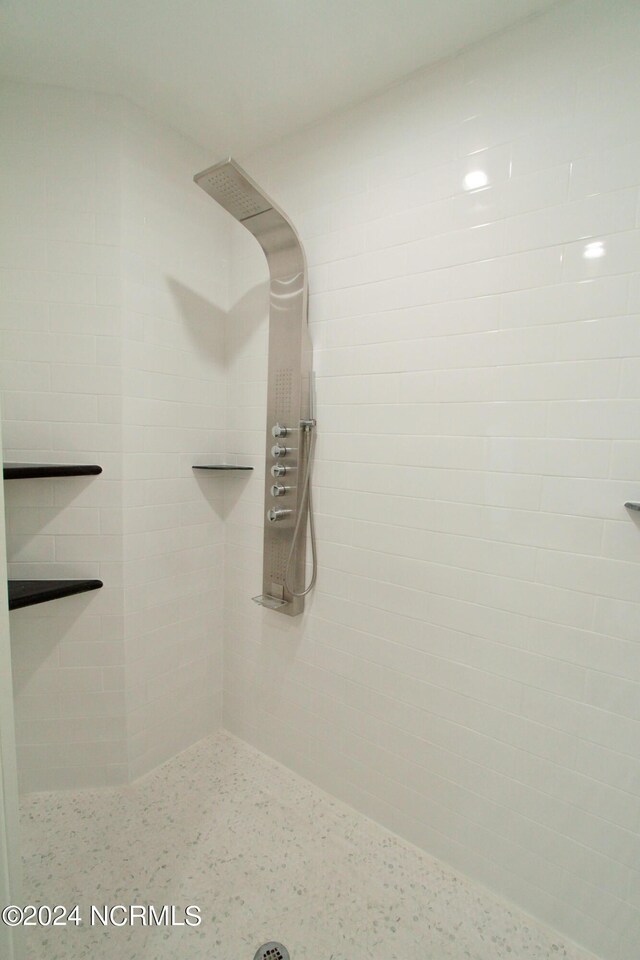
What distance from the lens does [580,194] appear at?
105cm

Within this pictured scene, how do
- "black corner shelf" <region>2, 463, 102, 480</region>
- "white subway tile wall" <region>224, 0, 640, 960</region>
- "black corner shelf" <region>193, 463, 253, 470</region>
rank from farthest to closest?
"black corner shelf" <region>193, 463, 253, 470</region>
"black corner shelf" <region>2, 463, 102, 480</region>
"white subway tile wall" <region>224, 0, 640, 960</region>

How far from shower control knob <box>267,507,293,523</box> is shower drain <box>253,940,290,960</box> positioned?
1.20m

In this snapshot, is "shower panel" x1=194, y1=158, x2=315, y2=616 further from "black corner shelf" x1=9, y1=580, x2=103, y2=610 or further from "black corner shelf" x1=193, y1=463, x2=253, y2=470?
"black corner shelf" x1=9, y1=580, x2=103, y2=610

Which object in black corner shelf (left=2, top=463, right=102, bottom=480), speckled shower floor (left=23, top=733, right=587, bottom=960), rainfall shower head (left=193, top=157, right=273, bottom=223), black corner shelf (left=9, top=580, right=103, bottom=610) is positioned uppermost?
rainfall shower head (left=193, top=157, right=273, bottom=223)

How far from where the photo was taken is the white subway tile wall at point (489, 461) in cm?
104

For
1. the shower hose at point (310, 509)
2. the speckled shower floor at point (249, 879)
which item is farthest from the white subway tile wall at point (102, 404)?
the shower hose at point (310, 509)

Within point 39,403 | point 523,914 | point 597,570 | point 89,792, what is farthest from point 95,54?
point 523,914

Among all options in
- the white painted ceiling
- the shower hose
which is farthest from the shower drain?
the white painted ceiling

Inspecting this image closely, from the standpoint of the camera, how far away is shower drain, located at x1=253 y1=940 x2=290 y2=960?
107cm

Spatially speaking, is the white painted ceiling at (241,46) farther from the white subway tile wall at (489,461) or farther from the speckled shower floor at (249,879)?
the speckled shower floor at (249,879)

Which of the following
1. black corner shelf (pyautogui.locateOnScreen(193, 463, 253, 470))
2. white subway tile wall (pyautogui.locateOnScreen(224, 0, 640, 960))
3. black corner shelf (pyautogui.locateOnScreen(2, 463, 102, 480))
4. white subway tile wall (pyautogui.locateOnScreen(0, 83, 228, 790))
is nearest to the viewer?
white subway tile wall (pyautogui.locateOnScreen(224, 0, 640, 960))

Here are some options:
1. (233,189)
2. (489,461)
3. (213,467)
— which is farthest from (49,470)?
(489,461)

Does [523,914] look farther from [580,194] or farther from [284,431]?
[580,194]

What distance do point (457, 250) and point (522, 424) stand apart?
1.86 feet
